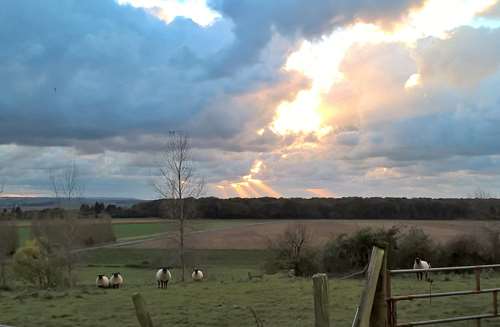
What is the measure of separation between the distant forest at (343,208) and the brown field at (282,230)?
3401 mm

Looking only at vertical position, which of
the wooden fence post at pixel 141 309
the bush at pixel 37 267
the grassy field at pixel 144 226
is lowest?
the bush at pixel 37 267

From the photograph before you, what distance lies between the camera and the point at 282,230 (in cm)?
4928

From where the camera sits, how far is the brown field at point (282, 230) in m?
45.0

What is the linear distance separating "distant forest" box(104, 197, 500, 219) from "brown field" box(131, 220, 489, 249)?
3401 mm

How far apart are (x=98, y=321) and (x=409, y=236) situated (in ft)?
102

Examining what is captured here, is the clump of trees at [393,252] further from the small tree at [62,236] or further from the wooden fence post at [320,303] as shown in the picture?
the wooden fence post at [320,303]

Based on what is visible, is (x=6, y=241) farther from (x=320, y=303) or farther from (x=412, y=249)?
(x=320, y=303)

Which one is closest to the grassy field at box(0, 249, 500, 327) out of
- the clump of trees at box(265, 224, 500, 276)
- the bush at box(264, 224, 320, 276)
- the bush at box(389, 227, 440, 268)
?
the clump of trees at box(265, 224, 500, 276)

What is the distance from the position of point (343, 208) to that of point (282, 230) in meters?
25.3

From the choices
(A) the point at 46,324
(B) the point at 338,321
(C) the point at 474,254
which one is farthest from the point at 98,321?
(C) the point at 474,254

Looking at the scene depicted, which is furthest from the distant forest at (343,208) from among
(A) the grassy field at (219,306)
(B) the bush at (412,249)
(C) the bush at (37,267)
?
(A) the grassy field at (219,306)

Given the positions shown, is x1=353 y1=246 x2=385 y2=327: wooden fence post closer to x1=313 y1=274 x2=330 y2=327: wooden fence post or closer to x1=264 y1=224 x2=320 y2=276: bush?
x1=313 y1=274 x2=330 y2=327: wooden fence post

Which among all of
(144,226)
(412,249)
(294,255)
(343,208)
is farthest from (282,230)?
(144,226)

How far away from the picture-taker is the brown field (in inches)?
1773
